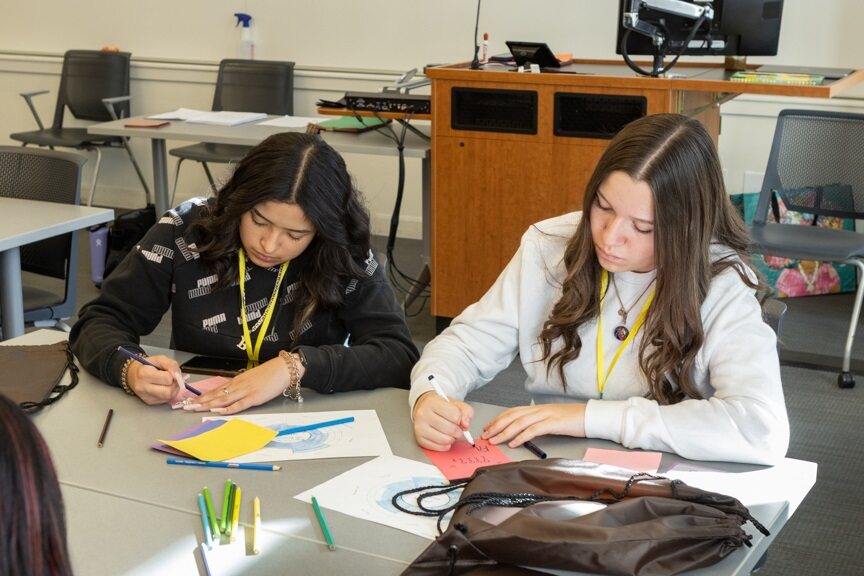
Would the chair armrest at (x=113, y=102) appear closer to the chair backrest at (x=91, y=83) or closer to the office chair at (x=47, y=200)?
the chair backrest at (x=91, y=83)

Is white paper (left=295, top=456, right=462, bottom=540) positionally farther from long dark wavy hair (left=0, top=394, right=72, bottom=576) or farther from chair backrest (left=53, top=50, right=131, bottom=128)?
chair backrest (left=53, top=50, right=131, bottom=128)

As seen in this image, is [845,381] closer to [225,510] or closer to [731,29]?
[731,29]

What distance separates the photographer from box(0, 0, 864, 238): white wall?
15.6ft

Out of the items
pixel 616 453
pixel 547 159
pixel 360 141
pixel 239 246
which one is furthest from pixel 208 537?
pixel 360 141

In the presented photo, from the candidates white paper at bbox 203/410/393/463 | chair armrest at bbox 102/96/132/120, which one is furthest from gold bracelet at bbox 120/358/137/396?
chair armrest at bbox 102/96/132/120

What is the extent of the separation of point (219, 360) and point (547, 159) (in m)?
1.90

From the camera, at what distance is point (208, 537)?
4.42ft

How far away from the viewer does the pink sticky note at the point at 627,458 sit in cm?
156

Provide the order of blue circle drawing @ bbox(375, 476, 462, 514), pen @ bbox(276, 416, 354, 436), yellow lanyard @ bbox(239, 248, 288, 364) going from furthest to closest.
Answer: yellow lanyard @ bbox(239, 248, 288, 364) < pen @ bbox(276, 416, 354, 436) < blue circle drawing @ bbox(375, 476, 462, 514)

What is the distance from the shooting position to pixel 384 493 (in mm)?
1481

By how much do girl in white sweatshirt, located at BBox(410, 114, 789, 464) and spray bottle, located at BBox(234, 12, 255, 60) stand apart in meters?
4.15

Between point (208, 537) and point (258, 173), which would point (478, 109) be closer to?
point (258, 173)

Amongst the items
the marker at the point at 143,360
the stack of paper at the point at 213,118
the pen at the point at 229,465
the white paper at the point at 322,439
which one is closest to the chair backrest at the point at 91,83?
the stack of paper at the point at 213,118

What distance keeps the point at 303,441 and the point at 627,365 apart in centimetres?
57
